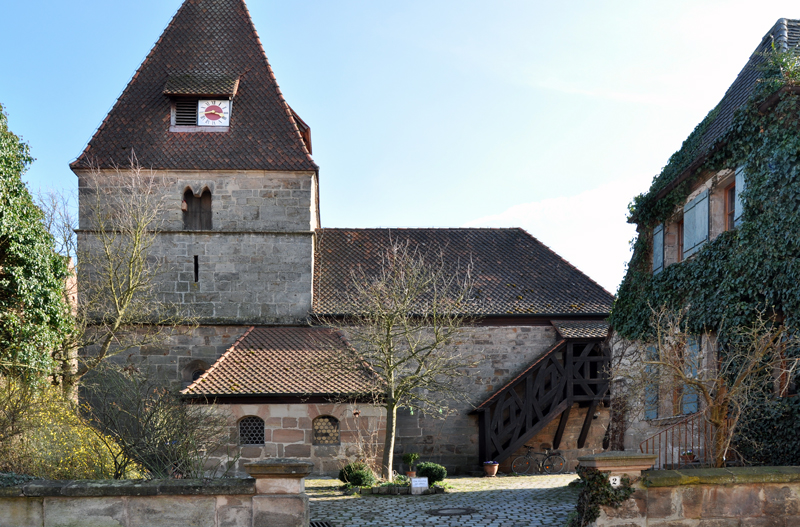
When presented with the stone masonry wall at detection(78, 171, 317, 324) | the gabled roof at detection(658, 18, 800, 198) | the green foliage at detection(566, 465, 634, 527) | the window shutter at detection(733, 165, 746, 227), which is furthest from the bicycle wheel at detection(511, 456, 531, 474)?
the green foliage at detection(566, 465, 634, 527)

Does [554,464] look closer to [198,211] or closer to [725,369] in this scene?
[725,369]

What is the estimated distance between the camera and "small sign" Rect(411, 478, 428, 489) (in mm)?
14492

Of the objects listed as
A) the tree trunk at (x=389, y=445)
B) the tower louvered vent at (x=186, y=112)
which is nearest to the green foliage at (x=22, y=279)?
the tower louvered vent at (x=186, y=112)

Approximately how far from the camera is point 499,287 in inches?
848

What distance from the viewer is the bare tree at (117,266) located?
18719mm

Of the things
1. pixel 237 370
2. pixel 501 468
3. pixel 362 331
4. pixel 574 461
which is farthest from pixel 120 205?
pixel 574 461

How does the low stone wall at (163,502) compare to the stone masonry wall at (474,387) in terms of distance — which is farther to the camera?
the stone masonry wall at (474,387)

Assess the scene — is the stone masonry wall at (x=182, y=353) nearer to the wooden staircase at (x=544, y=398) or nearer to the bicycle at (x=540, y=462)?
the wooden staircase at (x=544, y=398)

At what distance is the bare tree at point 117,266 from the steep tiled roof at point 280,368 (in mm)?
2093

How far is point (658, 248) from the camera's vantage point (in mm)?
13945

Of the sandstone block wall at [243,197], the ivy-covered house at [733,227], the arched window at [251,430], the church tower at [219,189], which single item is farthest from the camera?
the sandstone block wall at [243,197]

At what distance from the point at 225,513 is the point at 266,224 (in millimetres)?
13731

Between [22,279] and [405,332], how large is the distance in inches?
326


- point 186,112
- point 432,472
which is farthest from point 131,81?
point 432,472
